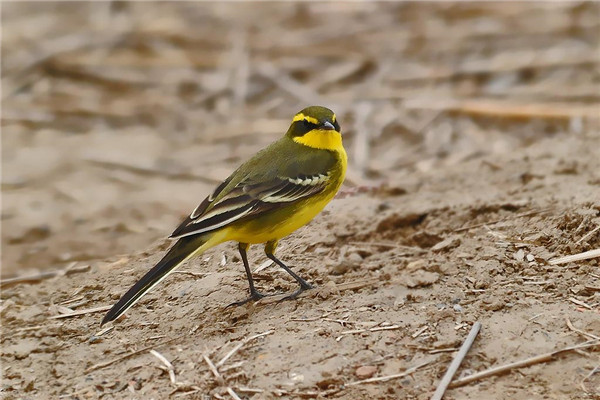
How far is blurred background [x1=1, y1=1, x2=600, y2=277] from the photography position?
893cm

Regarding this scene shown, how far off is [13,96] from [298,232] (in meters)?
6.25

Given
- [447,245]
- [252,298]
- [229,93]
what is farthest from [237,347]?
[229,93]

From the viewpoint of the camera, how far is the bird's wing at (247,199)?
5094mm

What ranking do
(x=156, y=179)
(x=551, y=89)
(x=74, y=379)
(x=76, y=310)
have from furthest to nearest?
1. (x=551, y=89)
2. (x=156, y=179)
3. (x=76, y=310)
4. (x=74, y=379)

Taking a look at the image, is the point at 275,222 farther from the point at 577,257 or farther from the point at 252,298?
the point at 577,257

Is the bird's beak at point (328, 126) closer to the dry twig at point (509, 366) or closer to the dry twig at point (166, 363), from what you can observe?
the dry twig at point (166, 363)

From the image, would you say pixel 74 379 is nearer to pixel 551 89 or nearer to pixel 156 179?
pixel 156 179

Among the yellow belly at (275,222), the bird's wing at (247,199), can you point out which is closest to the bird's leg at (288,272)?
the yellow belly at (275,222)

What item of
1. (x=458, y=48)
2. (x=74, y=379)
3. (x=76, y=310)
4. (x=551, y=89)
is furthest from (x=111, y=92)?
(x=74, y=379)

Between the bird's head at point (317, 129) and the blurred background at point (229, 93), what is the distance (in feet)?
7.02

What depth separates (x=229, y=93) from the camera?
1123 centimetres

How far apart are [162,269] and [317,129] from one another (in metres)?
1.43

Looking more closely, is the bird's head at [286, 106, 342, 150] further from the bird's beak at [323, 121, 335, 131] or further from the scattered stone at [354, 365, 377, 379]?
the scattered stone at [354, 365, 377, 379]

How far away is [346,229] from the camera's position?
250 inches
